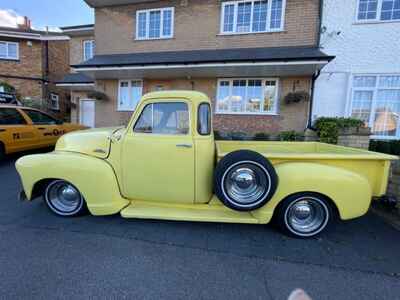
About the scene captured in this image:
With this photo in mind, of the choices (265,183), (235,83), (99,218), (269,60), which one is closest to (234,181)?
(265,183)

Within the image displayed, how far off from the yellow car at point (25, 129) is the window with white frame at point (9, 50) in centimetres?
1284

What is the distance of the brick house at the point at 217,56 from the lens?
8375mm

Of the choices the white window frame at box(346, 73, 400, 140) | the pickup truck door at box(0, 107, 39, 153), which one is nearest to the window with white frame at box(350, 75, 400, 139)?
A: the white window frame at box(346, 73, 400, 140)

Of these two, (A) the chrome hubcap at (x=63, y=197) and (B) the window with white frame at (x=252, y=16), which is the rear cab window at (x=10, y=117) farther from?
(B) the window with white frame at (x=252, y=16)

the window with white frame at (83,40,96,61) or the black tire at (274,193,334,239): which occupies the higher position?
the window with white frame at (83,40,96,61)

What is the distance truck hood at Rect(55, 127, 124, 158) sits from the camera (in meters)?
3.23

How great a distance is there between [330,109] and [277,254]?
314 inches

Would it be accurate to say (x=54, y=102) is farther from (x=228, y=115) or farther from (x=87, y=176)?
(x=87, y=176)

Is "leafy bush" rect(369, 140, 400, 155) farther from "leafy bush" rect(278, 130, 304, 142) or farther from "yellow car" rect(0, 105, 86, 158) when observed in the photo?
"yellow car" rect(0, 105, 86, 158)

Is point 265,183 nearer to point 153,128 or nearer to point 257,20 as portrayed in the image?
point 153,128

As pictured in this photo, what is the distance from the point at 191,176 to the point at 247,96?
284 inches

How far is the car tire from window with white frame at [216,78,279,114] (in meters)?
7.42

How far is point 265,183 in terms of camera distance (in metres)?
2.74

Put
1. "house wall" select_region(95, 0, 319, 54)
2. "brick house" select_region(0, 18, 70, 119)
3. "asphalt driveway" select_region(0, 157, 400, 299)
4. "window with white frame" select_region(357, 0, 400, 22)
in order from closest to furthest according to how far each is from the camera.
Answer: "asphalt driveway" select_region(0, 157, 400, 299), "window with white frame" select_region(357, 0, 400, 22), "house wall" select_region(95, 0, 319, 54), "brick house" select_region(0, 18, 70, 119)
